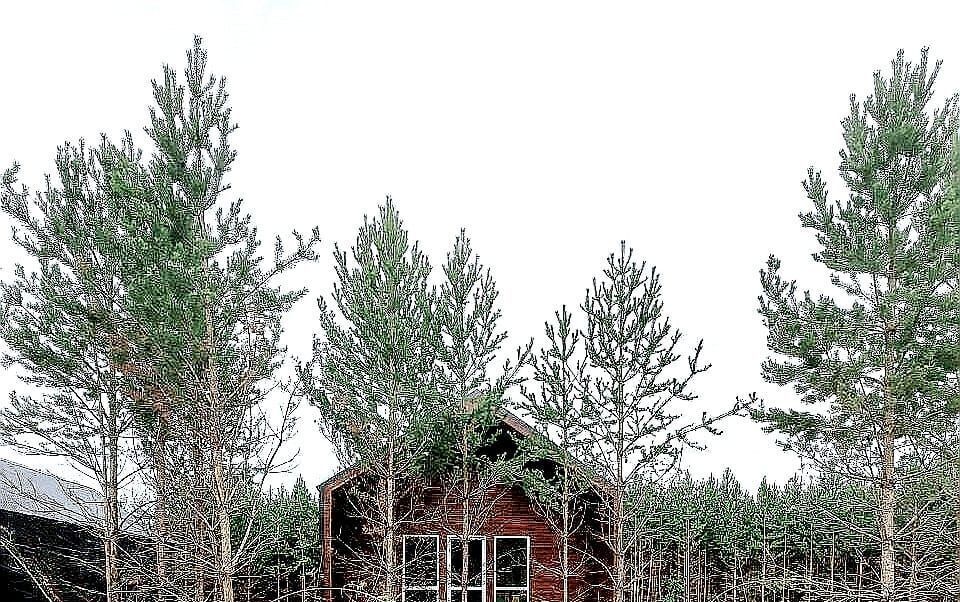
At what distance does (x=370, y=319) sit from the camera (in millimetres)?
16906

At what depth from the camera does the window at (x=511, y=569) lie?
18516 millimetres

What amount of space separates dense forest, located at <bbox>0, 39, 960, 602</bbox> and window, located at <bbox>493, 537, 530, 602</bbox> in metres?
2.34

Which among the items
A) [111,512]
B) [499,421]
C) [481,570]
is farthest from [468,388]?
[111,512]

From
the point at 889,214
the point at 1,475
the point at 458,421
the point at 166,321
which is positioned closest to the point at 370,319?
the point at 458,421

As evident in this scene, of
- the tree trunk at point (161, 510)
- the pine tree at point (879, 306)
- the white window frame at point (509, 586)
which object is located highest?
the pine tree at point (879, 306)

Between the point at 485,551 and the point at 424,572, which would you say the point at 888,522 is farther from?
the point at 424,572

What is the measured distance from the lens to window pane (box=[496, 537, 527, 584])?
19345mm

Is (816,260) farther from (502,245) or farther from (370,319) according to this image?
(370,319)

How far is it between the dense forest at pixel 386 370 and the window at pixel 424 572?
5.04ft

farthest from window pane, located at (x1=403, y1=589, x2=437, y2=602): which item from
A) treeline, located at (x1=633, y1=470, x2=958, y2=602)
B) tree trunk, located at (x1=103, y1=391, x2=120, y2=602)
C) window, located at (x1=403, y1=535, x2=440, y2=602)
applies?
tree trunk, located at (x1=103, y1=391, x2=120, y2=602)

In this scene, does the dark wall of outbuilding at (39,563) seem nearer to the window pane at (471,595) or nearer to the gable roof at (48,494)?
the gable roof at (48,494)

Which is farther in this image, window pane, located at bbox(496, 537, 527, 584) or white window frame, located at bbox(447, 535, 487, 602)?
window pane, located at bbox(496, 537, 527, 584)

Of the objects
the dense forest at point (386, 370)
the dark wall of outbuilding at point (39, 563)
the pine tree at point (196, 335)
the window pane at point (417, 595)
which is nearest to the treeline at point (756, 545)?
the dense forest at point (386, 370)

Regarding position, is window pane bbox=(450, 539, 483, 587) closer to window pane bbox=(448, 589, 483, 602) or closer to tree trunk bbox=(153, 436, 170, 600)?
window pane bbox=(448, 589, 483, 602)
